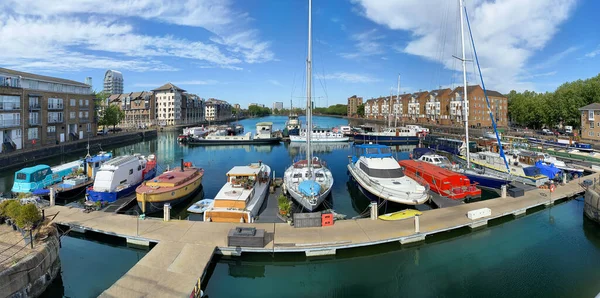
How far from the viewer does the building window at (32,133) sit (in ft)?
147

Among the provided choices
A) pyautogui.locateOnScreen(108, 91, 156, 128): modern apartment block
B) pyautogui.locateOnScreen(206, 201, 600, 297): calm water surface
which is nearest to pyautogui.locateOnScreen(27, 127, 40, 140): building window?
pyautogui.locateOnScreen(206, 201, 600, 297): calm water surface

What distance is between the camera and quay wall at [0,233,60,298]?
9.91m

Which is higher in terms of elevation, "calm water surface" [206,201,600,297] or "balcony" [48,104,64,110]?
"balcony" [48,104,64,110]

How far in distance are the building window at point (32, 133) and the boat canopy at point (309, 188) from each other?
46.5 meters

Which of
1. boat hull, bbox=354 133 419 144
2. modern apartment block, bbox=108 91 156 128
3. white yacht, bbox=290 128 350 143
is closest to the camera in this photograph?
white yacht, bbox=290 128 350 143

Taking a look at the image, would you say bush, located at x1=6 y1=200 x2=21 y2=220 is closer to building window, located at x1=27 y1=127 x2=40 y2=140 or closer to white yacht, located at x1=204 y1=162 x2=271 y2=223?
white yacht, located at x1=204 y1=162 x2=271 y2=223

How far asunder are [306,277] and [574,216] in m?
19.7

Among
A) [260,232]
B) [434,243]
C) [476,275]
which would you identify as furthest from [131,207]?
[476,275]

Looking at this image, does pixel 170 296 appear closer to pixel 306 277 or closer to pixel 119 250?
pixel 306 277

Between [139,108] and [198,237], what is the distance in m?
121

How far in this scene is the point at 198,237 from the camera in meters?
15.0

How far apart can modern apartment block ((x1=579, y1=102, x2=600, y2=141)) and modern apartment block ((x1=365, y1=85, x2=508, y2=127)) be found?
22771 mm

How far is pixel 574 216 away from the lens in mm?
20781

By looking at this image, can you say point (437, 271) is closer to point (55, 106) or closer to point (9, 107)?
point (9, 107)
